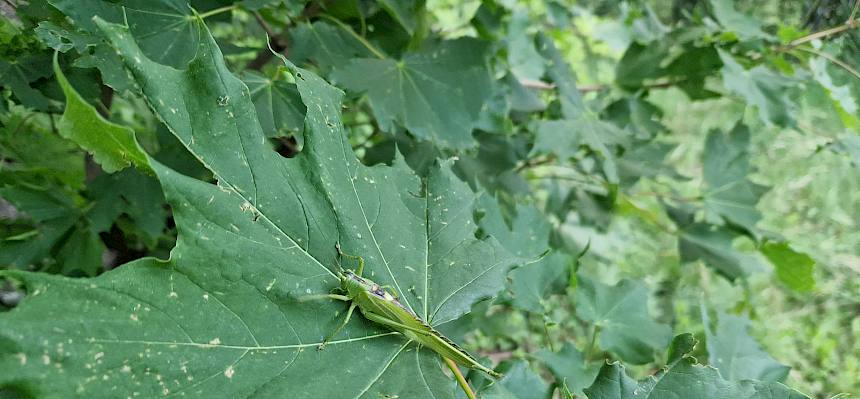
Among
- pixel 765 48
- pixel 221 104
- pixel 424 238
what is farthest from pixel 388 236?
pixel 765 48

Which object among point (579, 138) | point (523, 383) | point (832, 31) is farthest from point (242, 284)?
point (832, 31)

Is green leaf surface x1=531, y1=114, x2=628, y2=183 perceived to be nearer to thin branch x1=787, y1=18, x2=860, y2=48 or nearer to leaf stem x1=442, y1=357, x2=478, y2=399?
thin branch x1=787, y1=18, x2=860, y2=48

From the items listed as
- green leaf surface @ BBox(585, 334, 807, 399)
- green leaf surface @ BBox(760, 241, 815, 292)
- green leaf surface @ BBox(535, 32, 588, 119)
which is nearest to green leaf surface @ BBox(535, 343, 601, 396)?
green leaf surface @ BBox(585, 334, 807, 399)

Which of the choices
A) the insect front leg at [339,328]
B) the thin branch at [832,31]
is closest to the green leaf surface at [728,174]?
the thin branch at [832,31]

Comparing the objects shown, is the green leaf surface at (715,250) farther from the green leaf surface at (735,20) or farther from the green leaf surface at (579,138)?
the green leaf surface at (735,20)

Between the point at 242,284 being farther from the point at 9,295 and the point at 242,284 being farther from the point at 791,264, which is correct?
the point at 791,264

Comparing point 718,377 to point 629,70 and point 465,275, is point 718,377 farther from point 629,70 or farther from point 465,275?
point 629,70
